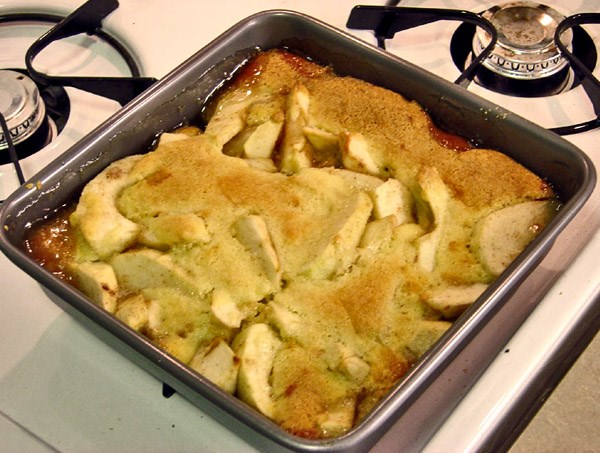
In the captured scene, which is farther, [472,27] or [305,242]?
[472,27]

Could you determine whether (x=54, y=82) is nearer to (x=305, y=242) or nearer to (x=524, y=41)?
(x=305, y=242)

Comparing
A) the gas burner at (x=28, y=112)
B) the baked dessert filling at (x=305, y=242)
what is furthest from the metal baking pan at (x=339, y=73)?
the gas burner at (x=28, y=112)

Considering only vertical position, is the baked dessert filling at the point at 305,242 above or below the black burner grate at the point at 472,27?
below

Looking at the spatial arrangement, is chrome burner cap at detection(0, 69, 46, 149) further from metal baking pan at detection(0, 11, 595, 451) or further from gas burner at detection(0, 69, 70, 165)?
metal baking pan at detection(0, 11, 595, 451)

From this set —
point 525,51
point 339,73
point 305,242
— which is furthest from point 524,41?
point 305,242

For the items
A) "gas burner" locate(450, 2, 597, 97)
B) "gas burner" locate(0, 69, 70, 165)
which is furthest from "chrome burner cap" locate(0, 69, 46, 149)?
"gas burner" locate(450, 2, 597, 97)

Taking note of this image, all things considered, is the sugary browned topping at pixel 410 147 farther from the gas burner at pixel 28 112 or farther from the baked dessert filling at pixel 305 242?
the gas burner at pixel 28 112

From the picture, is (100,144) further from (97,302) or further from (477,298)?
(477,298)
